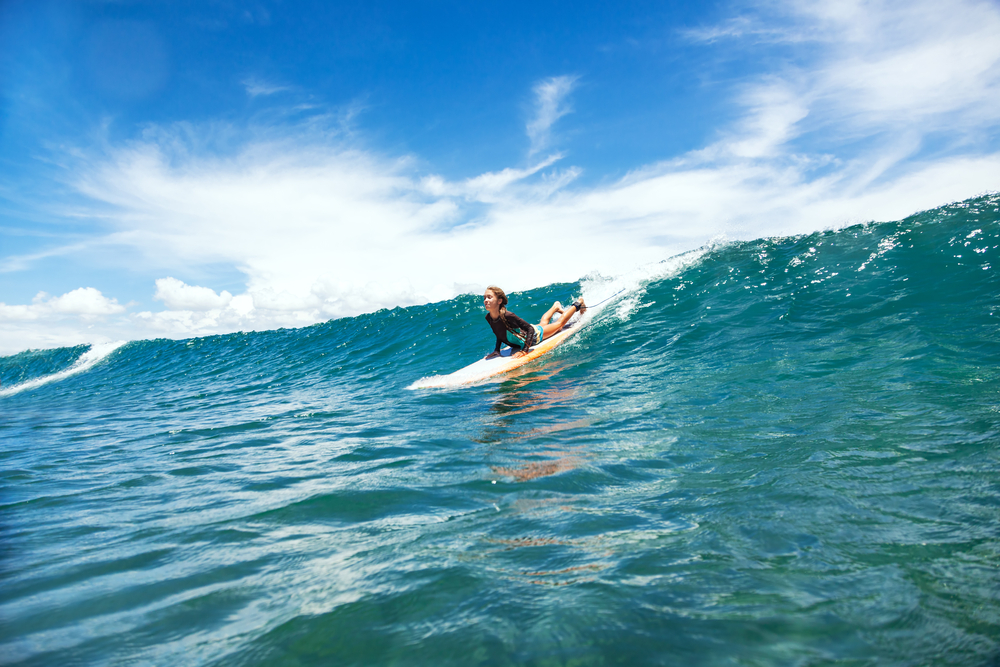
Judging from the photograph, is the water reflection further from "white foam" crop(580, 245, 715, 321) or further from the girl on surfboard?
"white foam" crop(580, 245, 715, 321)

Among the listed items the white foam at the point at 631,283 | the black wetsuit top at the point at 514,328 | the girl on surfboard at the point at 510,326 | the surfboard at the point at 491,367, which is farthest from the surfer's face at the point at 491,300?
the white foam at the point at 631,283

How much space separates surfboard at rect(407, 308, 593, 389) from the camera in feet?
29.4

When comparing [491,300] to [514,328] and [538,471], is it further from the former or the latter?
[538,471]

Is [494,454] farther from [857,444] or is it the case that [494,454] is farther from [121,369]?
[121,369]

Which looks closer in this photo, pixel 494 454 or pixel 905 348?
pixel 494 454

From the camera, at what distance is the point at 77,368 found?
23109 mm

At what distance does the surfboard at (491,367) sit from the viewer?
8.97 meters

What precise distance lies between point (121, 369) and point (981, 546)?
2611 centimetres

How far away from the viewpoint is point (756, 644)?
167cm

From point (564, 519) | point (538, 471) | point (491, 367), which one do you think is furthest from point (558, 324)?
point (564, 519)

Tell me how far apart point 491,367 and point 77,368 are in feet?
80.8

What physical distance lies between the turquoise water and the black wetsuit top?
146 centimetres

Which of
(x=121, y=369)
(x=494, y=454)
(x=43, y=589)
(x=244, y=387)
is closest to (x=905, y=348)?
(x=494, y=454)

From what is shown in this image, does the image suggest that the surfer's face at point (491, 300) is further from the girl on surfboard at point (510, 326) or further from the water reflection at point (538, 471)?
the water reflection at point (538, 471)
